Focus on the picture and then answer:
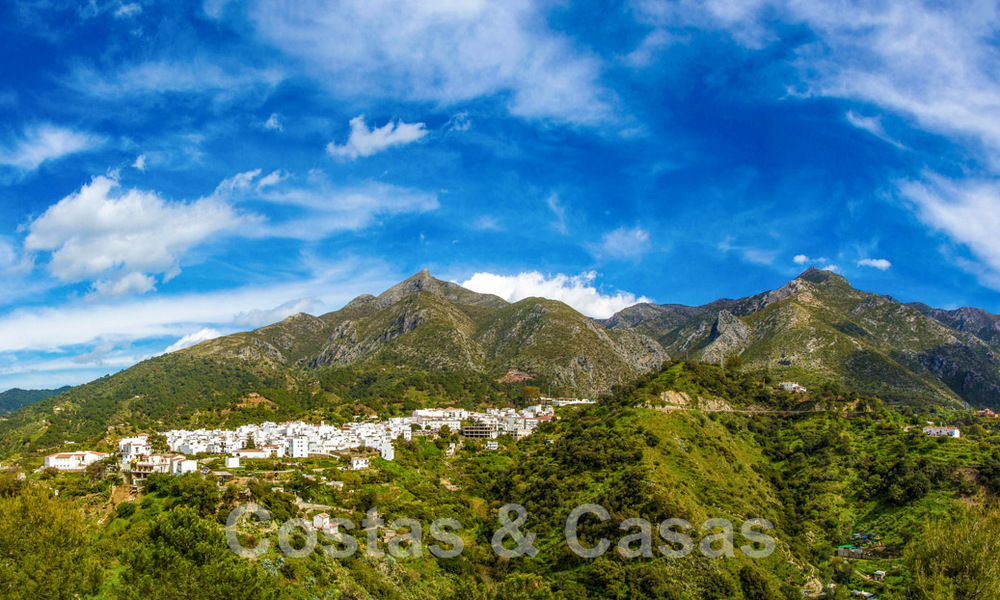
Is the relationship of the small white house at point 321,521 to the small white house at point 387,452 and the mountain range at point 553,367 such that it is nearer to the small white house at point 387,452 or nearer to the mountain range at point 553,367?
the small white house at point 387,452

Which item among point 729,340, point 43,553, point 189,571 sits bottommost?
point 189,571

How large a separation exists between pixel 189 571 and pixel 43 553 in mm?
9068

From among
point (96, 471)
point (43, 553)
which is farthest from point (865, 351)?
point (43, 553)

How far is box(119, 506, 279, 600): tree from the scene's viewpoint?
80.2ft

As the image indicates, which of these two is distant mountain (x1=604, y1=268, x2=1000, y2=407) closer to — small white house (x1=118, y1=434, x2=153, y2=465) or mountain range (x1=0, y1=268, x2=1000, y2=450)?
mountain range (x1=0, y1=268, x2=1000, y2=450)

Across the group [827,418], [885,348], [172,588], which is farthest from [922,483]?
[885,348]

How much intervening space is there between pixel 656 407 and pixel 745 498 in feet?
74.1

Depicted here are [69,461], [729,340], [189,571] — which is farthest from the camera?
[729,340]

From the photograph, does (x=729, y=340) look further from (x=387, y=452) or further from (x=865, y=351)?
(x=387, y=452)

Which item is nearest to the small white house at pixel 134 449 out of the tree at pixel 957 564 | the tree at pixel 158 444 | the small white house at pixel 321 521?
the tree at pixel 158 444

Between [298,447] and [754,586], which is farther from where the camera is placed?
[298,447]

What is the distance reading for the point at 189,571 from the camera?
25.4m

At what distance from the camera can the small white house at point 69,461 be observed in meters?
61.3

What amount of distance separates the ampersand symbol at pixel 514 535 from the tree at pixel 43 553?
31798mm
